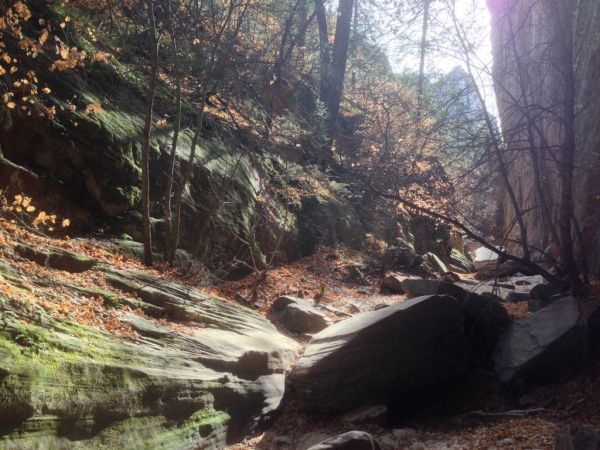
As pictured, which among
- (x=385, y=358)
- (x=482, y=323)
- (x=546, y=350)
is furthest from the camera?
(x=482, y=323)

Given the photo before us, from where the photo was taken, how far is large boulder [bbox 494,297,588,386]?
718 cm

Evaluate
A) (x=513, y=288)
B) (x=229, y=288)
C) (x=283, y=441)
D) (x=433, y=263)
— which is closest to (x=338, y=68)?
(x=433, y=263)

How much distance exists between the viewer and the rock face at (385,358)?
6.93m

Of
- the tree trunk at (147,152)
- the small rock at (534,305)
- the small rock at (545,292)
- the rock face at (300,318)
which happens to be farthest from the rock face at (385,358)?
the tree trunk at (147,152)

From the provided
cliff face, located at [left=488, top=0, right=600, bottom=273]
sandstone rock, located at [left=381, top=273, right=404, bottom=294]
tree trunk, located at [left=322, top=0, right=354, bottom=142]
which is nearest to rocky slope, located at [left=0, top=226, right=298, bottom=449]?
cliff face, located at [left=488, top=0, right=600, bottom=273]

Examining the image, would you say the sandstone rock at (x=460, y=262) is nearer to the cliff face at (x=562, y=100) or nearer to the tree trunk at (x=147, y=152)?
the cliff face at (x=562, y=100)

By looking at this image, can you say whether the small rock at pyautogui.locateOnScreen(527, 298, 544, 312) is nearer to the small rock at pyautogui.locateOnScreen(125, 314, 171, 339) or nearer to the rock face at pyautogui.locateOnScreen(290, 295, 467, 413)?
the rock face at pyautogui.locateOnScreen(290, 295, 467, 413)

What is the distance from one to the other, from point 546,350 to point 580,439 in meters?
3.31

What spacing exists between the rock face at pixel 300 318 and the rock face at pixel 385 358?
6.36 feet

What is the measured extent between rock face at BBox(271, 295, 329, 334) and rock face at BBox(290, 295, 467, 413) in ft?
6.36

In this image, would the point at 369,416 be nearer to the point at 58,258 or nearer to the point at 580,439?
the point at 580,439

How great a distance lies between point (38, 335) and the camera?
14.8 feet

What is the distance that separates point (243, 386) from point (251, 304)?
156 inches

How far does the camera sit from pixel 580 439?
4.15 meters
